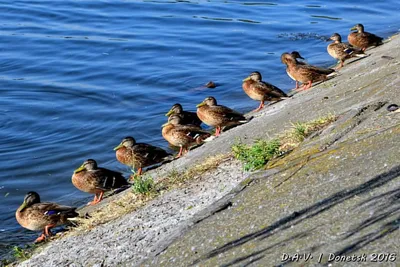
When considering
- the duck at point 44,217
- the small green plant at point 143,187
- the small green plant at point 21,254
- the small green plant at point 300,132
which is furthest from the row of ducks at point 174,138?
the small green plant at point 300,132

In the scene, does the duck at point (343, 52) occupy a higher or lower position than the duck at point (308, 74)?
higher

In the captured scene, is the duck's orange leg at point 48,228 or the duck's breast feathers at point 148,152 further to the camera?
the duck's breast feathers at point 148,152

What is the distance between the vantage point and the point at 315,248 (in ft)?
20.4

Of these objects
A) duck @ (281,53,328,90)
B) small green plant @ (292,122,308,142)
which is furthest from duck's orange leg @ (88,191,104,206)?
duck @ (281,53,328,90)

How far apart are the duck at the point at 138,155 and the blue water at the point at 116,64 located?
49 centimetres

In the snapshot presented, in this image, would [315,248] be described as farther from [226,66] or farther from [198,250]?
[226,66]

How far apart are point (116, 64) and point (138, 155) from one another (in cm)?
799

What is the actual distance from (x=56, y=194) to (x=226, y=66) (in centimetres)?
876

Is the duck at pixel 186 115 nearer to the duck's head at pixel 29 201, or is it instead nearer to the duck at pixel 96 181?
the duck at pixel 96 181

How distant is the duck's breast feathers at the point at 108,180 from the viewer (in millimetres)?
11727

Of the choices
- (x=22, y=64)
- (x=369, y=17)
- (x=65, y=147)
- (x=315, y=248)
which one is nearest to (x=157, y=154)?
(x=65, y=147)

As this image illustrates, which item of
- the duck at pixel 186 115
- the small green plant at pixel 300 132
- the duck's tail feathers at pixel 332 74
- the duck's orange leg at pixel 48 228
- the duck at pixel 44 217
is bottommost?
the small green plant at pixel 300 132

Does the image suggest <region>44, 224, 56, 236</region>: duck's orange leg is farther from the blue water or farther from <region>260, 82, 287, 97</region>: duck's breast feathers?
<region>260, 82, 287, 97</region>: duck's breast feathers

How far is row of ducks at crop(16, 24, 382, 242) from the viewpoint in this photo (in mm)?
10727
